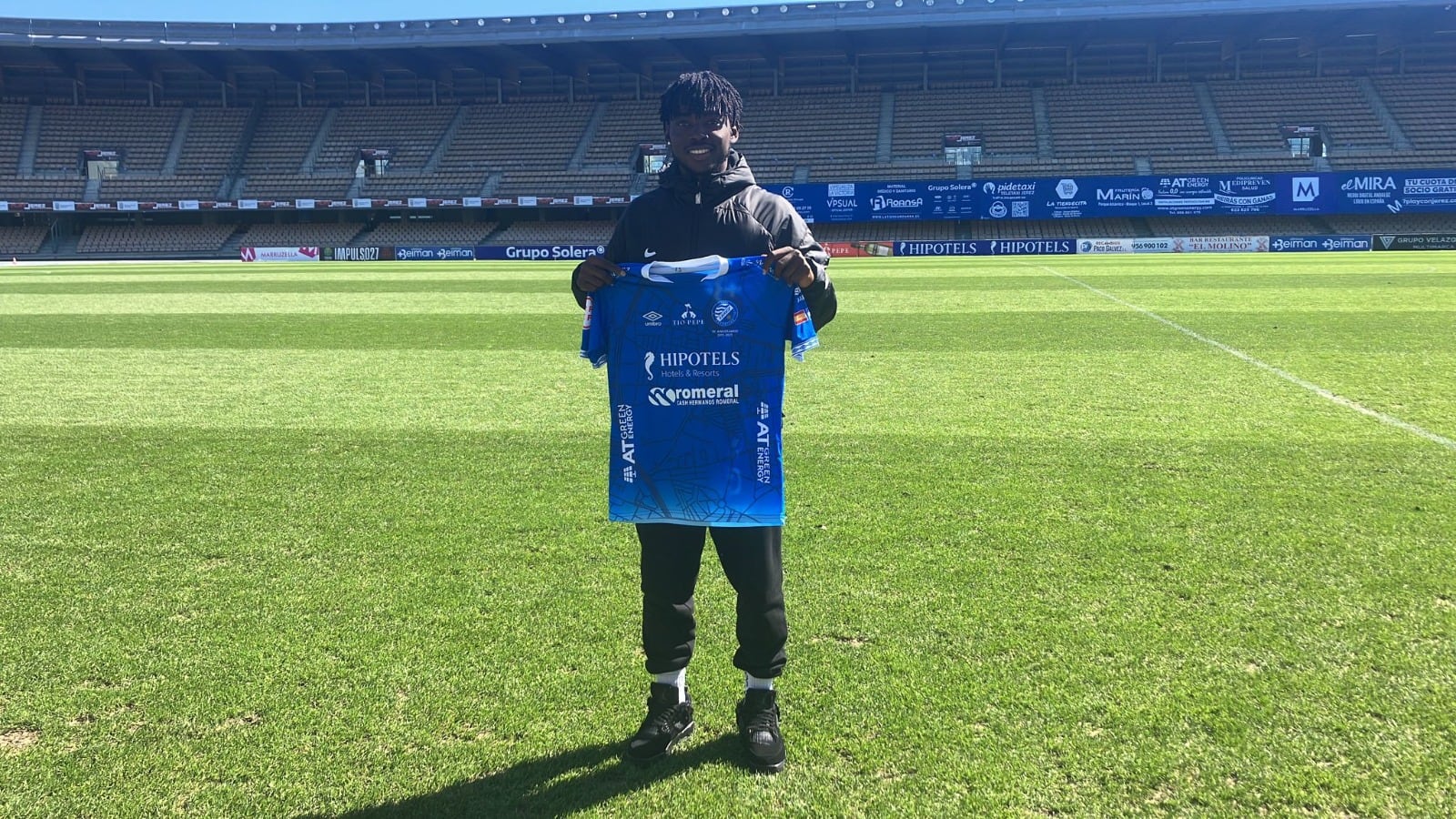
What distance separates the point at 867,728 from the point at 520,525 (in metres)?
2.53

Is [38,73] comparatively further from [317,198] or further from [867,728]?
[867,728]

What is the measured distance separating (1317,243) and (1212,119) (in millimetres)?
12120

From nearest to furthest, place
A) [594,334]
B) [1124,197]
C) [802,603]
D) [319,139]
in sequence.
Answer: [594,334] < [802,603] < [1124,197] < [319,139]

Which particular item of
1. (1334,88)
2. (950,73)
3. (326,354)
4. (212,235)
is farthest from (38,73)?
(1334,88)

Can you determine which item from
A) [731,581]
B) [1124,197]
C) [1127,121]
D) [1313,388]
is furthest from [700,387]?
[1127,121]

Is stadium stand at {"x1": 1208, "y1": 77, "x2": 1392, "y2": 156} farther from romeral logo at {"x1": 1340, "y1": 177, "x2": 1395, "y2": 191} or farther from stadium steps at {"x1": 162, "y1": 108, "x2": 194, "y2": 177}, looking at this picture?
stadium steps at {"x1": 162, "y1": 108, "x2": 194, "y2": 177}

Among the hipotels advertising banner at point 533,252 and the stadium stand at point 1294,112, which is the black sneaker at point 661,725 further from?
the stadium stand at point 1294,112

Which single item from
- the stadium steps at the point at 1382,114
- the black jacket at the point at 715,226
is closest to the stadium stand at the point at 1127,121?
the stadium steps at the point at 1382,114

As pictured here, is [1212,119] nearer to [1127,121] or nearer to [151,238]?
[1127,121]

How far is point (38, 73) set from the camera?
50375 millimetres

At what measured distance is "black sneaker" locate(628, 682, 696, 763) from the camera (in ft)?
8.86

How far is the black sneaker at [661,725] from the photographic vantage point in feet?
8.86

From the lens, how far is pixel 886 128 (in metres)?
46.5

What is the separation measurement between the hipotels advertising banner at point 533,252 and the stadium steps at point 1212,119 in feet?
99.9
